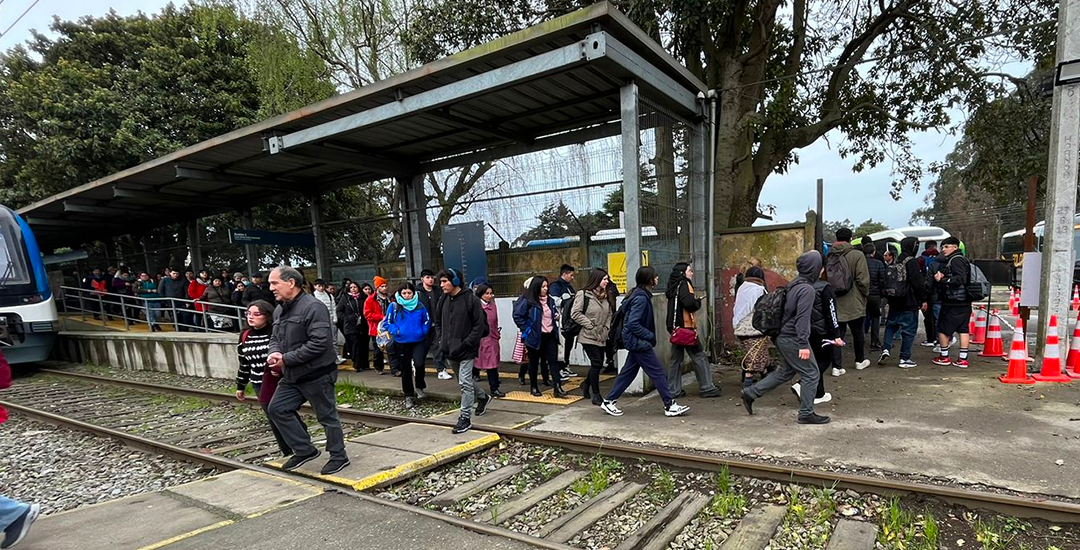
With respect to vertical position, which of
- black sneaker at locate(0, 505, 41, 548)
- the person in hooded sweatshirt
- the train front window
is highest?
the train front window

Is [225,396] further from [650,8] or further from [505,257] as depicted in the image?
[650,8]

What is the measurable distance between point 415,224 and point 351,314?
3006mm

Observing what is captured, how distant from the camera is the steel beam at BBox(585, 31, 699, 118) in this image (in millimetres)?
5797

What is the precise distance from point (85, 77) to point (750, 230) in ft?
64.3

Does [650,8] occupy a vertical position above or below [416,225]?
above

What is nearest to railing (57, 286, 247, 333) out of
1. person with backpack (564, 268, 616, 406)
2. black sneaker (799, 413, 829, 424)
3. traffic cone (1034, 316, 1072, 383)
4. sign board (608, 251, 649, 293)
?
sign board (608, 251, 649, 293)

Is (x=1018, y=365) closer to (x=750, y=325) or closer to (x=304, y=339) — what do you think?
(x=750, y=325)

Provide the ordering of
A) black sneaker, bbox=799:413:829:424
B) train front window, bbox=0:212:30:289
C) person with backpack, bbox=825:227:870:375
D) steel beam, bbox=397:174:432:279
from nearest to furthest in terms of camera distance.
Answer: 1. black sneaker, bbox=799:413:829:424
2. person with backpack, bbox=825:227:870:375
3. train front window, bbox=0:212:30:289
4. steel beam, bbox=397:174:432:279

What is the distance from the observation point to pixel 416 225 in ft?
37.5

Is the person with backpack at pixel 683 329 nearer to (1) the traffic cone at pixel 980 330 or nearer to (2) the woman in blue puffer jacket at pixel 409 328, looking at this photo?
(2) the woman in blue puffer jacket at pixel 409 328

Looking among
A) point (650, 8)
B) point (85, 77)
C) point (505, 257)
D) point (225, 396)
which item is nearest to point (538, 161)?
point (505, 257)

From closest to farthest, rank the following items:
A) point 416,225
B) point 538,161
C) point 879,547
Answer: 1. point 879,547
2. point 538,161
3. point 416,225

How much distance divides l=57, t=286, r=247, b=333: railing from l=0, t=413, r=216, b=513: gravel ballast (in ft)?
14.4

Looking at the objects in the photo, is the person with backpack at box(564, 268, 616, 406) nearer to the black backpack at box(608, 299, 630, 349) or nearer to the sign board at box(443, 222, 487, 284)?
the black backpack at box(608, 299, 630, 349)
